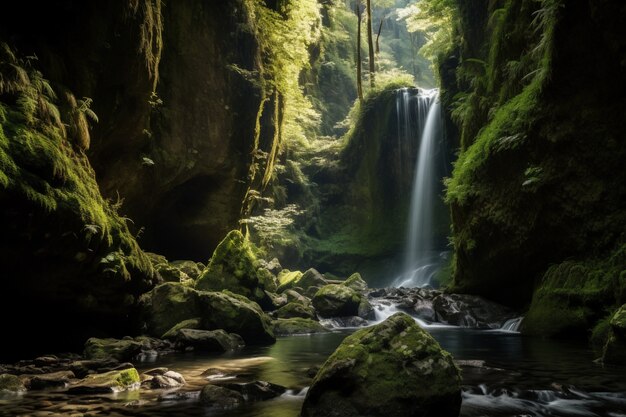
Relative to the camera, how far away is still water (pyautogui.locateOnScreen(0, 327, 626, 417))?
15.9ft

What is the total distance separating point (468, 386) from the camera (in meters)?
5.73

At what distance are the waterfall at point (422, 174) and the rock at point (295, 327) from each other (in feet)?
42.0

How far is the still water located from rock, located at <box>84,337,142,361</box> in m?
0.54

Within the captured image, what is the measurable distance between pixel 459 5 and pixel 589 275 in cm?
1263

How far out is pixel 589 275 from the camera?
9.75 m

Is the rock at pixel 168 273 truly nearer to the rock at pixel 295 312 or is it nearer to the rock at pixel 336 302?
the rock at pixel 295 312

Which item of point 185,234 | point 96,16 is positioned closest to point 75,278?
point 96,16

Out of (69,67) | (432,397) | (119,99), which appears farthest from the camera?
(119,99)

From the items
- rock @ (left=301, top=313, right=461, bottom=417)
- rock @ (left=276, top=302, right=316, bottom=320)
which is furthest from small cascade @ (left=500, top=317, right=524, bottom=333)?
rock @ (left=301, top=313, right=461, bottom=417)

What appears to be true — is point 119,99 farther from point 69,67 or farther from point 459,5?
point 459,5

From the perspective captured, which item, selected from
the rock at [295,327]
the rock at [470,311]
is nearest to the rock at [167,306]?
the rock at [295,327]

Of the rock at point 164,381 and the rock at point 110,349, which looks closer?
the rock at point 164,381

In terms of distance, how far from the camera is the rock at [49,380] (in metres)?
5.76

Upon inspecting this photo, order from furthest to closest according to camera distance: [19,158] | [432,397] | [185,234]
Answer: [185,234]
[19,158]
[432,397]
